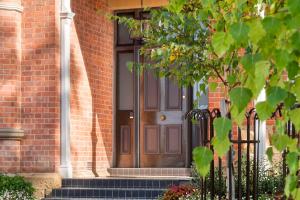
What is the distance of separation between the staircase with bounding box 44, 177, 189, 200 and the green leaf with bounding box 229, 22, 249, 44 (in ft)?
28.3

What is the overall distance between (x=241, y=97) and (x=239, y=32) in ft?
0.55

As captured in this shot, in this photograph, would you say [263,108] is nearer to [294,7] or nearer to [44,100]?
[294,7]

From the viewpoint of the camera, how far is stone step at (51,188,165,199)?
10.4 m

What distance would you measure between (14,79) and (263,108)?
9519 mm

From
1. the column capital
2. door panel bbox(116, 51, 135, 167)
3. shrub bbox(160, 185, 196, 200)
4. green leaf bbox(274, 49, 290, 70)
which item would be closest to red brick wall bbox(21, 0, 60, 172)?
the column capital

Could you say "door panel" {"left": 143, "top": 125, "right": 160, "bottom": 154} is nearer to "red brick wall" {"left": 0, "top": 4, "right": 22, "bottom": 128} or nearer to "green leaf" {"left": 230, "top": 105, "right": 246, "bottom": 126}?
"red brick wall" {"left": 0, "top": 4, "right": 22, "bottom": 128}

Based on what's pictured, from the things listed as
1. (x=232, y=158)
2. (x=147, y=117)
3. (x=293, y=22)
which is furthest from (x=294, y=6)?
(x=147, y=117)

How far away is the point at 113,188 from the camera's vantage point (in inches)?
425

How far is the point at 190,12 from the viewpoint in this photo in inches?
254

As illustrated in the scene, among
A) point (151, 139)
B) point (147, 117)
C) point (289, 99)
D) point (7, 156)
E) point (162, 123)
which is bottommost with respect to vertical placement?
point (7, 156)

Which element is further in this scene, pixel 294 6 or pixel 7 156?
pixel 7 156

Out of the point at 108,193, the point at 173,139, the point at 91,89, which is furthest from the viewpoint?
the point at 173,139

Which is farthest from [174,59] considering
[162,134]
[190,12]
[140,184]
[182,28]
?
[162,134]

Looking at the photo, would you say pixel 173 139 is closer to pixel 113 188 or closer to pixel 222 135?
pixel 113 188
